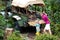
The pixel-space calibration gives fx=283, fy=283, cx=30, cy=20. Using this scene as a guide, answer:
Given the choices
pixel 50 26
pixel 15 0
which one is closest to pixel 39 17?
pixel 50 26

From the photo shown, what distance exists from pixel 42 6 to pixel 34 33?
2.38 metres

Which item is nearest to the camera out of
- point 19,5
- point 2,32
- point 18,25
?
point 2,32

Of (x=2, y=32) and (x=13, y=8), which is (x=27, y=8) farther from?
(x=2, y=32)

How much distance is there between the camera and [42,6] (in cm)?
1659

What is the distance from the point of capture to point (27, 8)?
615 inches

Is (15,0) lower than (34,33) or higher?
higher

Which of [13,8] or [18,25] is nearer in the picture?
[18,25]

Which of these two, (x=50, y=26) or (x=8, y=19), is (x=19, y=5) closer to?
(x=8, y=19)

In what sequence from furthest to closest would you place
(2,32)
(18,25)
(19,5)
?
(19,5) → (18,25) → (2,32)

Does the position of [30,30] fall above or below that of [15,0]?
below

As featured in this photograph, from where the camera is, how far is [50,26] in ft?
49.3

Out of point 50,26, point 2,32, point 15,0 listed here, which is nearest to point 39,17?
point 50,26

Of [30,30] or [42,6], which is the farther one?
[42,6]

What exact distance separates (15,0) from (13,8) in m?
0.56
